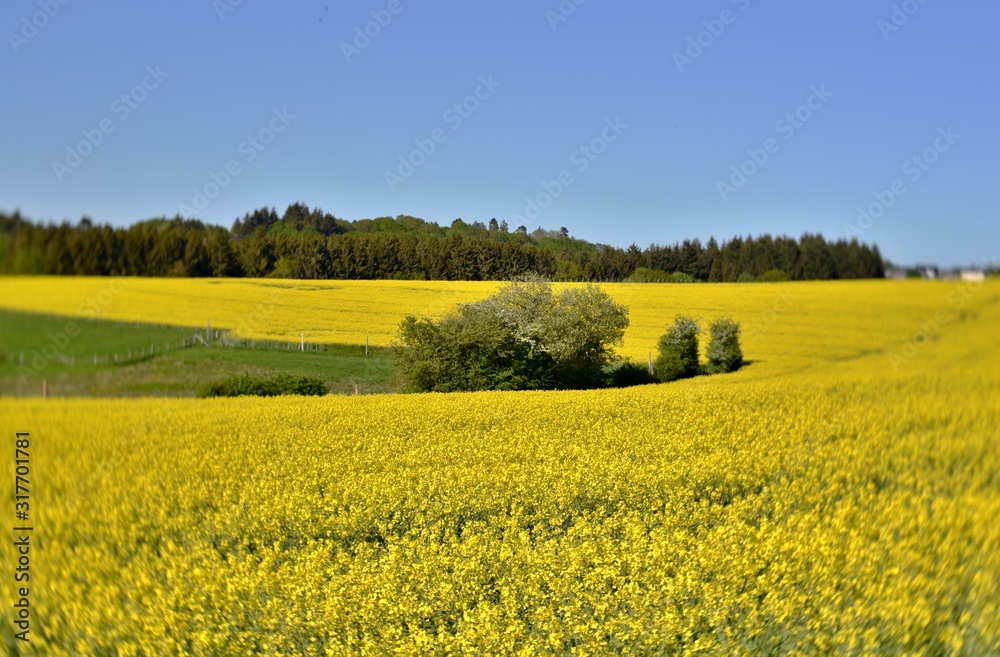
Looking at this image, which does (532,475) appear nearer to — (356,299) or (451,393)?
(451,393)

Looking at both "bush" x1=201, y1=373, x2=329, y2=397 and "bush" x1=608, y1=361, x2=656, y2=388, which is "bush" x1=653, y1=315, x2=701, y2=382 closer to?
"bush" x1=608, y1=361, x2=656, y2=388

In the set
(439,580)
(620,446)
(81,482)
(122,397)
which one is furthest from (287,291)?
(620,446)

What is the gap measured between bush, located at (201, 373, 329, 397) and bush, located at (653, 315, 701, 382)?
93.6 inches

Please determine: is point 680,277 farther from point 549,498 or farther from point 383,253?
point 383,253

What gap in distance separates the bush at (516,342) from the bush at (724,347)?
782 millimetres

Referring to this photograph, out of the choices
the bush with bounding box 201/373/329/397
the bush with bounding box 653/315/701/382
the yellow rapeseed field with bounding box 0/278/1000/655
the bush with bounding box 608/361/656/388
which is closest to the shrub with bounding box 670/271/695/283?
the yellow rapeseed field with bounding box 0/278/1000/655

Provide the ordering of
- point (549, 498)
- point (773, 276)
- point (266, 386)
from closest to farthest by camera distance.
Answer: point (266, 386), point (773, 276), point (549, 498)

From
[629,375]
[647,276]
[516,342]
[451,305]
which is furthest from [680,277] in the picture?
[451,305]

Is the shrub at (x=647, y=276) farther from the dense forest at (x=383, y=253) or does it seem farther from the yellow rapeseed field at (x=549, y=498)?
the yellow rapeseed field at (x=549, y=498)

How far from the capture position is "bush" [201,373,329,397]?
3.39 metres

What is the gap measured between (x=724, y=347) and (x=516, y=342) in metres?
1.76

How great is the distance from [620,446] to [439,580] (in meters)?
1.60

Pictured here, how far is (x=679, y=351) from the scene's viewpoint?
4.83m

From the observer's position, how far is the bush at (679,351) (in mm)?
4772
